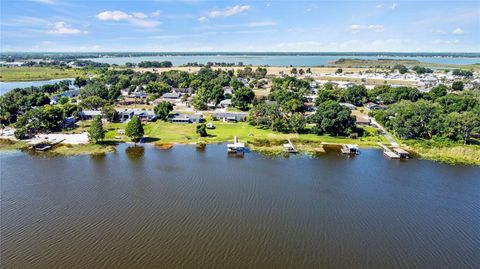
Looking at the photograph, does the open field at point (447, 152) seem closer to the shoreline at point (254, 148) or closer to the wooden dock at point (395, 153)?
the shoreline at point (254, 148)

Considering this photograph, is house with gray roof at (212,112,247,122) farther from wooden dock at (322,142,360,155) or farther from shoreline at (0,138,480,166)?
wooden dock at (322,142,360,155)

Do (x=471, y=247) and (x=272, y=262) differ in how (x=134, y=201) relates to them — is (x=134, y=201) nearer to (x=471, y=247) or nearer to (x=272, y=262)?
(x=272, y=262)

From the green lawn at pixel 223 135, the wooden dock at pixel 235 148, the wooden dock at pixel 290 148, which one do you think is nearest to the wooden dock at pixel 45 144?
the green lawn at pixel 223 135

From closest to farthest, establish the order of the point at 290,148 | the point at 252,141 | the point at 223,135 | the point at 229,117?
the point at 290,148 → the point at 252,141 → the point at 223,135 → the point at 229,117

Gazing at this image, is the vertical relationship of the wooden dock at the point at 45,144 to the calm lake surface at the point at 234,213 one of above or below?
above

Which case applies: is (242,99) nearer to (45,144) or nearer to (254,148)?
(254,148)

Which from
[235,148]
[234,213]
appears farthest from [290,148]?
[234,213]

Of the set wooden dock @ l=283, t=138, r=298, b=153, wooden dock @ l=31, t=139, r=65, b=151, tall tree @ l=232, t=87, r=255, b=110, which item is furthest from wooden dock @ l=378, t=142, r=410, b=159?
wooden dock @ l=31, t=139, r=65, b=151

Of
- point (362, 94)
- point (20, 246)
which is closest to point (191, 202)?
point (20, 246)
